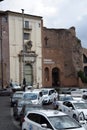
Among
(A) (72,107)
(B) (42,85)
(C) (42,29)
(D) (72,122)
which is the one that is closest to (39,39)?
(C) (42,29)

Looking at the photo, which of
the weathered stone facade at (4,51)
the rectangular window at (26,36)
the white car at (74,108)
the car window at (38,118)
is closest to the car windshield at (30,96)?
the white car at (74,108)

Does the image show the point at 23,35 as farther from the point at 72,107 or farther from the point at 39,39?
the point at 72,107


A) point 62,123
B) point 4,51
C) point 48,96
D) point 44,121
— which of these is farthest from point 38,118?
point 4,51

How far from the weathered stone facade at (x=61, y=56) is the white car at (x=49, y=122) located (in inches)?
2858

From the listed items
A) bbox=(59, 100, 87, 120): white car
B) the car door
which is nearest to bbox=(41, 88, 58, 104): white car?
bbox=(59, 100, 87, 120): white car

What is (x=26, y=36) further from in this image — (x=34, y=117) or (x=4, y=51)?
(x=34, y=117)

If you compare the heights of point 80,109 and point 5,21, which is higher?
point 5,21

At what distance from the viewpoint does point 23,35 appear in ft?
279

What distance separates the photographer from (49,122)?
62.4 ft

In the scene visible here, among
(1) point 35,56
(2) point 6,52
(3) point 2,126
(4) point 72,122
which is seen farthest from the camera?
(1) point 35,56

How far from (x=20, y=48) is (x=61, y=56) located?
12236 mm

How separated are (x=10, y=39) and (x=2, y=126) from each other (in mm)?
56746

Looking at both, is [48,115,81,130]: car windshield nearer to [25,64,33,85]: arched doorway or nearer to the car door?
the car door

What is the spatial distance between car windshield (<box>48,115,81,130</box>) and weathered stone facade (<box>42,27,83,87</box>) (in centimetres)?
7334
